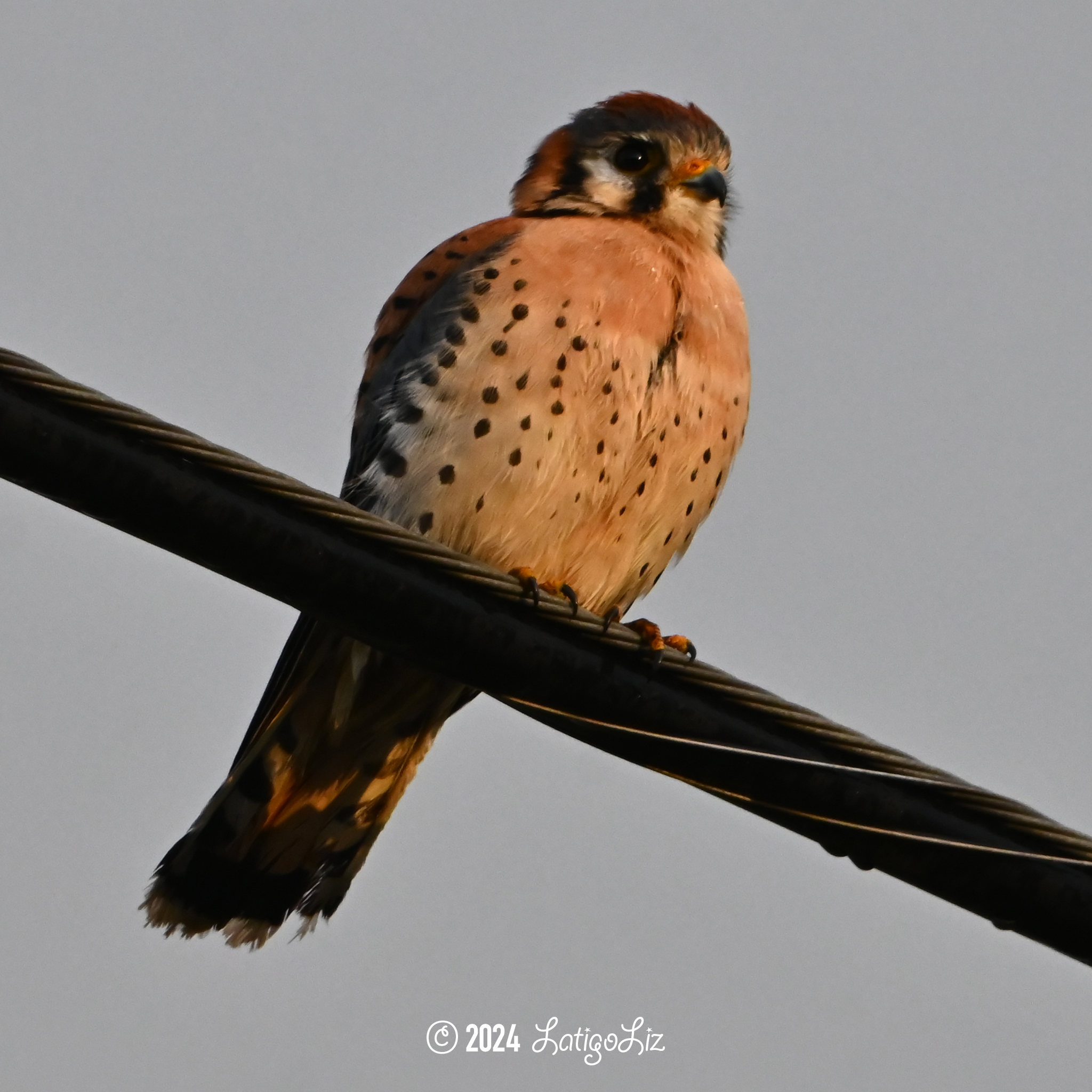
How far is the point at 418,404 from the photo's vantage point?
186 inches

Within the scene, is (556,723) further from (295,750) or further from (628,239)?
(628,239)

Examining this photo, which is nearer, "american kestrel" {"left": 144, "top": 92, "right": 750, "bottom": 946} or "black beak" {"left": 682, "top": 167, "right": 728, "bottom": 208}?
Answer: "american kestrel" {"left": 144, "top": 92, "right": 750, "bottom": 946}

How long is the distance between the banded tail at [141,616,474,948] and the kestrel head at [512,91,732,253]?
5.33 ft

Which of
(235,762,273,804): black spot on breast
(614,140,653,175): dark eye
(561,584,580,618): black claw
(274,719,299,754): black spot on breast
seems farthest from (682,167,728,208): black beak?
(235,762,273,804): black spot on breast

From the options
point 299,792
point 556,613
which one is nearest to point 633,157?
point 299,792

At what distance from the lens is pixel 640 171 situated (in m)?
5.62

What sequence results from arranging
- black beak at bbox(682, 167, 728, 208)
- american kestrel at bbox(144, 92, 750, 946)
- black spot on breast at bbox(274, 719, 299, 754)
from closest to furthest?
1. american kestrel at bbox(144, 92, 750, 946)
2. black spot on breast at bbox(274, 719, 299, 754)
3. black beak at bbox(682, 167, 728, 208)

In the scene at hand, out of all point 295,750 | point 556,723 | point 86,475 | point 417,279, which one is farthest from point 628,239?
point 86,475

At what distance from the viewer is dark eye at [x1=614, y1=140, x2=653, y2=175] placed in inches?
221

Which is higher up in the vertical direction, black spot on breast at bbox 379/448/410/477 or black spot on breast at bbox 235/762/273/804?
black spot on breast at bbox 379/448/410/477

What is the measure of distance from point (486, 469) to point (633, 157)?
60.6 inches

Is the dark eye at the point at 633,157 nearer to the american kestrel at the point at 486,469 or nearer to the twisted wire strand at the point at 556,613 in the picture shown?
the american kestrel at the point at 486,469

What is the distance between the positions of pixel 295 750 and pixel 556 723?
5.77ft

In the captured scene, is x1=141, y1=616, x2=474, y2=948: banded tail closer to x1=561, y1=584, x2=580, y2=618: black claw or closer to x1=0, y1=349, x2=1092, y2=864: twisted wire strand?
x1=561, y1=584, x2=580, y2=618: black claw
